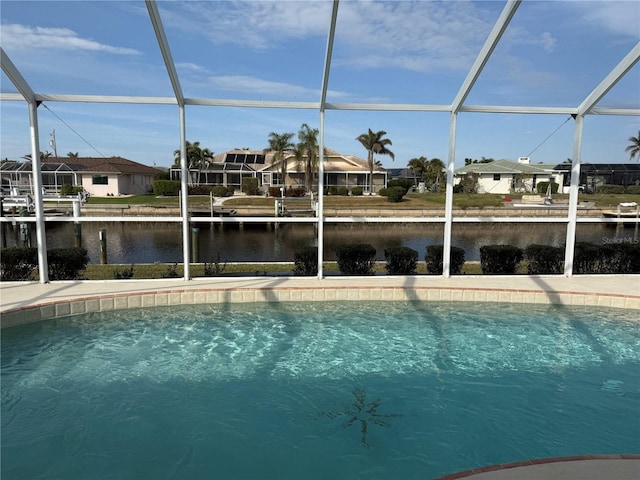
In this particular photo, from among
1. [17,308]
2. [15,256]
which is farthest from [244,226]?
[17,308]

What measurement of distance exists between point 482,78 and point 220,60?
4.74 metres

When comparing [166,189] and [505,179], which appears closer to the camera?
[166,189]

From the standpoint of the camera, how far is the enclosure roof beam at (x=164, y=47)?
5939 millimetres

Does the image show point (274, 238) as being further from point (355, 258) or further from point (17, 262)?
point (17, 262)

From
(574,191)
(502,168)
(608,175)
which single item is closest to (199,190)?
→ (502,168)

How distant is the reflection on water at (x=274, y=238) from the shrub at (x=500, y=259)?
5.40m

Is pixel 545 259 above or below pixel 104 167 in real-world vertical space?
below

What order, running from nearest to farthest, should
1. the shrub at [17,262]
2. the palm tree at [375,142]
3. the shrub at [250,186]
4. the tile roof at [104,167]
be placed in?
the shrub at [17,262]
the tile roof at [104,167]
the shrub at [250,186]
the palm tree at [375,142]

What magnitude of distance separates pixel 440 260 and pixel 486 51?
4.59 m

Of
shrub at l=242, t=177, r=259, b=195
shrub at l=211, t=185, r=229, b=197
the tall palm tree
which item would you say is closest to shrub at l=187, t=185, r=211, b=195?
shrub at l=211, t=185, r=229, b=197

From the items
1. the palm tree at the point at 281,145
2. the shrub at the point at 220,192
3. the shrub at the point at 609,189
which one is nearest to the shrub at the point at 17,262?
the shrub at the point at 220,192

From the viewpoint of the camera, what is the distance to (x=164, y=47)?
22.0 feet

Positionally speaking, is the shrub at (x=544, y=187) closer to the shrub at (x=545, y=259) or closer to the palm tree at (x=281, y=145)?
the palm tree at (x=281, y=145)

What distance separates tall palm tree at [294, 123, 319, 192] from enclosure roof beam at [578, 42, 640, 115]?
30.6 metres
